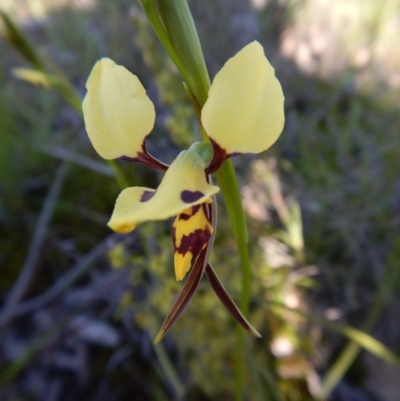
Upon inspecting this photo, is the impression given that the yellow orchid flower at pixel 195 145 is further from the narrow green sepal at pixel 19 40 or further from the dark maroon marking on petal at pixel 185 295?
the narrow green sepal at pixel 19 40

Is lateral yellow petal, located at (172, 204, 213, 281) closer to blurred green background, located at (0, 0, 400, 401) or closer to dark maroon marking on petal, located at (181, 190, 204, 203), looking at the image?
dark maroon marking on petal, located at (181, 190, 204, 203)

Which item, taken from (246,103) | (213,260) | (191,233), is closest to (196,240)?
(191,233)

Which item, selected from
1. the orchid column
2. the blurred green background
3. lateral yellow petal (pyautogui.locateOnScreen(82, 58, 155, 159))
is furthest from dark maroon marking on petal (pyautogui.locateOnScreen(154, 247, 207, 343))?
the blurred green background

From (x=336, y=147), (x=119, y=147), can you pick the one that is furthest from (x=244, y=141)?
(x=336, y=147)

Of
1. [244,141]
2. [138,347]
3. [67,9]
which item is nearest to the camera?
[244,141]

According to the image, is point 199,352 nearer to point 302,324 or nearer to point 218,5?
Answer: point 302,324

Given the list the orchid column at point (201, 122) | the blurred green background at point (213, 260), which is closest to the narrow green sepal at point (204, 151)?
the orchid column at point (201, 122)
